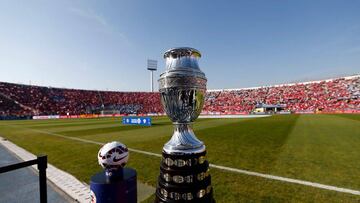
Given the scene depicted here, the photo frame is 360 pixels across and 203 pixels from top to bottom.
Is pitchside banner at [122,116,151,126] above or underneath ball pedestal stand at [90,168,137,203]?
underneath

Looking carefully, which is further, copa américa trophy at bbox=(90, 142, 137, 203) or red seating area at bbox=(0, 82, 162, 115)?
red seating area at bbox=(0, 82, 162, 115)

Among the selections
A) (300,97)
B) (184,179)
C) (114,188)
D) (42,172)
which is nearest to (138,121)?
(42,172)

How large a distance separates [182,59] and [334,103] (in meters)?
61.9

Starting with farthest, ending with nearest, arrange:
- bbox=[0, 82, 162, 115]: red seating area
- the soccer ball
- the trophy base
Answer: bbox=[0, 82, 162, 115]: red seating area → the soccer ball → the trophy base

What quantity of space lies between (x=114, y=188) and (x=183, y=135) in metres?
0.84

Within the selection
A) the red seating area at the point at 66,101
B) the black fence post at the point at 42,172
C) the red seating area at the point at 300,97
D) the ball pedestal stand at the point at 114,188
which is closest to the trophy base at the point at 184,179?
the ball pedestal stand at the point at 114,188

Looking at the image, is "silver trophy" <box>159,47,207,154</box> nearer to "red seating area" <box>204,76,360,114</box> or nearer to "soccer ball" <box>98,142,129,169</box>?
"soccer ball" <box>98,142,129,169</box>

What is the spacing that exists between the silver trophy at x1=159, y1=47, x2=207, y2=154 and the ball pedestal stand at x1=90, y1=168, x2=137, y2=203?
58cm

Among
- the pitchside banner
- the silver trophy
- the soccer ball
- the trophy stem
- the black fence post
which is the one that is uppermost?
the silver trophy

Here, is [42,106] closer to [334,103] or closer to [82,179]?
[82,179]

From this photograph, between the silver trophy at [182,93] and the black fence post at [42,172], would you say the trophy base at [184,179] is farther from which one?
the black fence post at [42,172]

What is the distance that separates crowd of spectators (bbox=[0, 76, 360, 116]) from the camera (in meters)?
50.6

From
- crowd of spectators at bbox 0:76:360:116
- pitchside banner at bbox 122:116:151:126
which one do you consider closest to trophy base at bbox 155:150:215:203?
pitchside banner at bbox 122:116:151:126

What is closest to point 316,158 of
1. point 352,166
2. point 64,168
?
point 352,166
